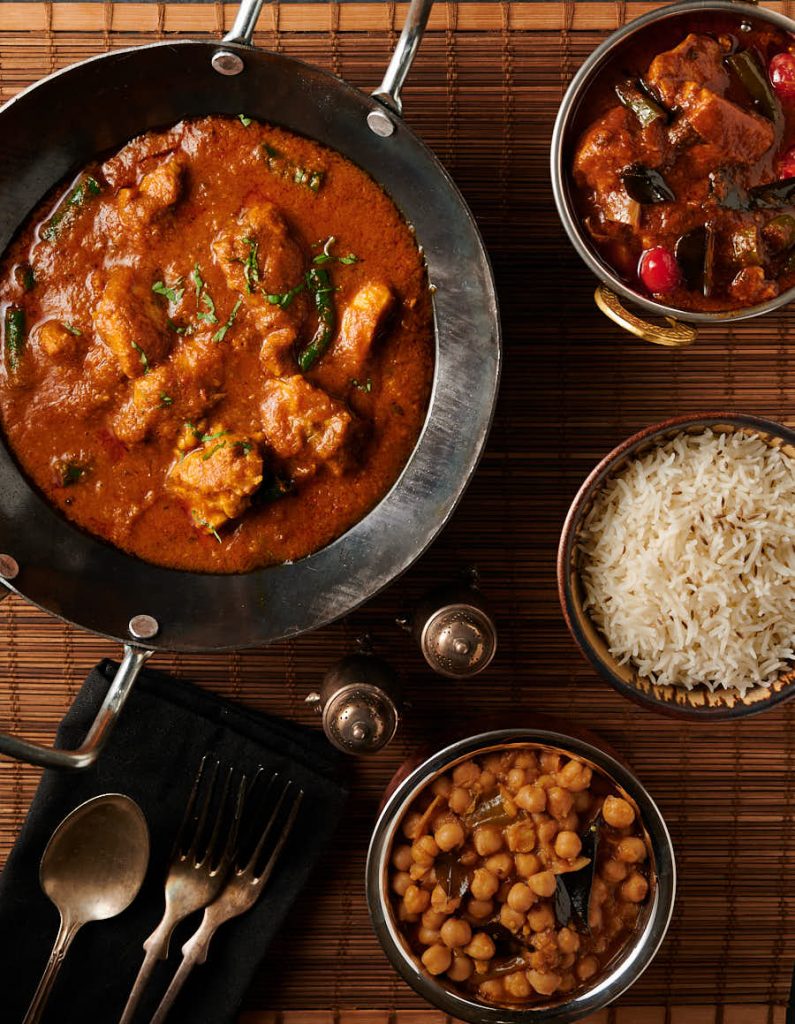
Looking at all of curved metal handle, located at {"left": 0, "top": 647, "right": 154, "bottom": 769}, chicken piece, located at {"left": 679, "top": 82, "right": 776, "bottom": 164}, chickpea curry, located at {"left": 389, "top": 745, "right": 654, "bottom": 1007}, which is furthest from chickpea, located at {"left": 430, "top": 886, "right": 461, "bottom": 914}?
chicken piece, located at {"left": 679, "top": 82, "right": 776, "bottom": 164}

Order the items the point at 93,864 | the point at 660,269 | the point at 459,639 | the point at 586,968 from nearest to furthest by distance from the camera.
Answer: the point at 660,269 < the point at 459,639 < the point at 586,968 < the point at 93,864

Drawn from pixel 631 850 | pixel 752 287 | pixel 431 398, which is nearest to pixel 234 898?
pixel 631 850

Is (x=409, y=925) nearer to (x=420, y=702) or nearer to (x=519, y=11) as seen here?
(x=420, y=702)

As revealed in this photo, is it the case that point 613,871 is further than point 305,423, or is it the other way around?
point 613,871

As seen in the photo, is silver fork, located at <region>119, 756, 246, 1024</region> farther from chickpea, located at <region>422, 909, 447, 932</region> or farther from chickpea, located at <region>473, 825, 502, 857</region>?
chickpea, located at <region>473, 825, 502, 857</region>

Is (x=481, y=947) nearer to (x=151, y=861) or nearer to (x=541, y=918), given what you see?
(x=541, y=918)

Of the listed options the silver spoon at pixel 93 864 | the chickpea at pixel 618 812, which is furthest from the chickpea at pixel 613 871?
the silver spoon at pixel 93 864

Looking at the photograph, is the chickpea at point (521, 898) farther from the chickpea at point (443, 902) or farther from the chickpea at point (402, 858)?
the chickpea at point (402, 858)
